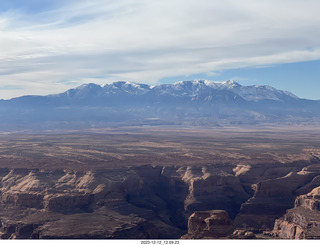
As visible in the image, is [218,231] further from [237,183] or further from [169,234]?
[237,183]

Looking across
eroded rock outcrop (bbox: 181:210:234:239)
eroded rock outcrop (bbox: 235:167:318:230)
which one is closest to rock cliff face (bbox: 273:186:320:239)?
eroded rock outcrop (bbox: 235:167:318:230)

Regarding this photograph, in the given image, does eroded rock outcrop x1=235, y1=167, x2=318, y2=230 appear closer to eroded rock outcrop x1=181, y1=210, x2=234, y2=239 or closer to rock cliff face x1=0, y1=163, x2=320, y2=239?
rock cliff face x1=0, y1=163, x2=320, y2=239

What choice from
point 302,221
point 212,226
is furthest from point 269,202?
point 212,226

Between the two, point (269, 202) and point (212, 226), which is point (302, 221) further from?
point (212, 226)

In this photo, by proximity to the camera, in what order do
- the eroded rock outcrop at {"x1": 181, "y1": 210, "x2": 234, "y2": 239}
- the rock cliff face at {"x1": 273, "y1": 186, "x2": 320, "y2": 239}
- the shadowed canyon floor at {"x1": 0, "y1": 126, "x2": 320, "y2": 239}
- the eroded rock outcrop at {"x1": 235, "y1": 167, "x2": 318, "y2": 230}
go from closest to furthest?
the eroded rock outcrop at {"x1": 181, "y1": 210, "x2": 234, "y2": 239}
the rock cliff face at {"x1": 273, "y1": 186, "x2": 320, "y2": 239}
the shadowed canyon floor at {"x1": 0, "y1": 126, "x2": 320, "y2": 239}
the eroded rock outcrop at {"x1": 235, "y1": 167, "x2": 318, "y2": 230}

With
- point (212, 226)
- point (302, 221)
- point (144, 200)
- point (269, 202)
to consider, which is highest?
point (212, 226)

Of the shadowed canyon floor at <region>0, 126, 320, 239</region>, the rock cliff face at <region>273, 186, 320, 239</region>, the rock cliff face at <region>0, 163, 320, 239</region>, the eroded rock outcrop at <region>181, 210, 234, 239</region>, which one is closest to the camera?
the eroded rock outcrop at <region>181, 210, 234, 239</region>

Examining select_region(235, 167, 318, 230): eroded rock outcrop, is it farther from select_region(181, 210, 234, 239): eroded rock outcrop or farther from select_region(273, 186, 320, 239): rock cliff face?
select_region(181, 210, 234, 239): eroded rock outcrop

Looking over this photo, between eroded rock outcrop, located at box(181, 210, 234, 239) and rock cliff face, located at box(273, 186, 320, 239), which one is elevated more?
eroded rock outcrop, located at box(181, 210, 234, 239)

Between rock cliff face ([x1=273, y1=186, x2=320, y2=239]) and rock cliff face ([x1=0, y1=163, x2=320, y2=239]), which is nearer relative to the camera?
rock cliff face ([x1=273, y1=186, x2=320, y2=239])
